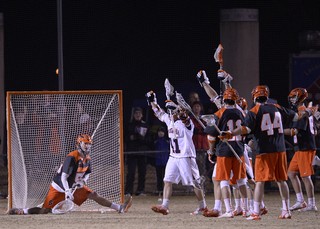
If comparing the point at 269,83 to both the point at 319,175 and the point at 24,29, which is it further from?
the point at 24,29

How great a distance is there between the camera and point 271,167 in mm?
5797

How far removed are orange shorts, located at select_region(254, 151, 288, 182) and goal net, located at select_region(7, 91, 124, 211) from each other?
7.37 feet

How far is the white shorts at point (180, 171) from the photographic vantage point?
6.58m

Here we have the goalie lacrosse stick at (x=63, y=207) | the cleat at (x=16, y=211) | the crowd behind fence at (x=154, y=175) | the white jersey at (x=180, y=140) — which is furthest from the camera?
the crowd behind fence at (x=154, y=175)

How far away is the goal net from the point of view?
741 cm

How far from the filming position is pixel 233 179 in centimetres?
610

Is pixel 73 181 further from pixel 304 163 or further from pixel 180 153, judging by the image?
pixel 304 163

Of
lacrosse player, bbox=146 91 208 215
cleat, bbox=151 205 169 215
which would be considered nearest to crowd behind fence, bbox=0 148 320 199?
lacrosse player, bbox=146 91 208 215

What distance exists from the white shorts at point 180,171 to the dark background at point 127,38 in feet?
26.1

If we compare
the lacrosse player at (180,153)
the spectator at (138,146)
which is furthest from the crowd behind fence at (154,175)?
the lacrosse player at (180,153)

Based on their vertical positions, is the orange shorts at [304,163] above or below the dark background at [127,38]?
below

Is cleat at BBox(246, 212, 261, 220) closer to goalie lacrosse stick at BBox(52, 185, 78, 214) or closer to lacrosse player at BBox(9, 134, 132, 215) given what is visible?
lacrosse player at BBox(9, 134, 132, 215)

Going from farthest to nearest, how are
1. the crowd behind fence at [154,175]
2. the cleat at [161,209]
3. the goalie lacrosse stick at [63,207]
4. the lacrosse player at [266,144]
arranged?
the crowd behind fence at [154,175]
the goalie lacrosse stick at [63,207]
the cleat at [161,209]
the lacrosse player at [266,144]

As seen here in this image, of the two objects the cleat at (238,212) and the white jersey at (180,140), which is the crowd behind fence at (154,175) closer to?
the white jersey at (180,140)
